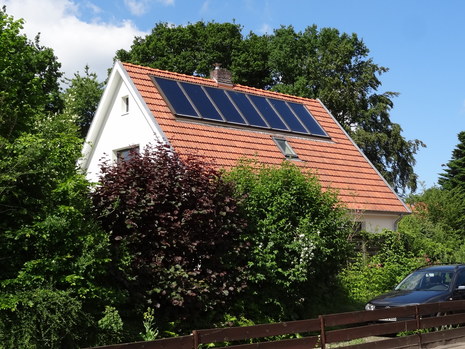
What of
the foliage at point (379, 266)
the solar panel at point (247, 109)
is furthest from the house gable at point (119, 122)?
the foliage at point (379, 266)

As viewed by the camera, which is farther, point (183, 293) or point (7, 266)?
point (183, 293)

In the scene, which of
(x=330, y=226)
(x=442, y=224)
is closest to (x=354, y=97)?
(x=442, y=224)

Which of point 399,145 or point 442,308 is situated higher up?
point 399,145

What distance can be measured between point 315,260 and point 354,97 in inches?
1316

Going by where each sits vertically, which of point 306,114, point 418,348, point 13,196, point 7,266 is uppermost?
point 306,114

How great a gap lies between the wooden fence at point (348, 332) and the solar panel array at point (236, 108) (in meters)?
10.5

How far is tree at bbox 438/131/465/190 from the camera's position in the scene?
58531 millimetres

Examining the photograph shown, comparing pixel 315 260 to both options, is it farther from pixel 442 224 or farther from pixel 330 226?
pixel 442 224

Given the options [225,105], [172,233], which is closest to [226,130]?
[225,105]

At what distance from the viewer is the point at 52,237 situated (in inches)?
427

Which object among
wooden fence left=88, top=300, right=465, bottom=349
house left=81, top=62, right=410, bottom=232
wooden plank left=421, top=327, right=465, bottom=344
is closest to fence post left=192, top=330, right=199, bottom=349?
wooden fence left=88, top=300, right=465, bottom=349

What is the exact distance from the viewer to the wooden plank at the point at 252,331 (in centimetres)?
1025

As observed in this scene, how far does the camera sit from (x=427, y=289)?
16.2 meters

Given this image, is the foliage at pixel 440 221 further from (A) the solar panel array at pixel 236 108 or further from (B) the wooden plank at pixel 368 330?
(B) the wooden plank at pixel 368 330
